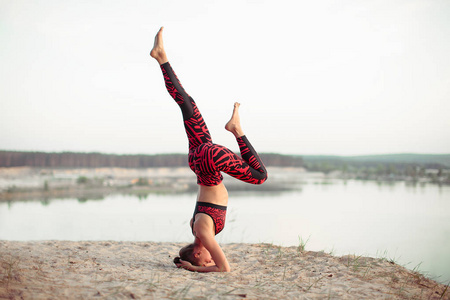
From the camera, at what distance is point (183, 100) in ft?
10.5

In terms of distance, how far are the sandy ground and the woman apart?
1.23ft

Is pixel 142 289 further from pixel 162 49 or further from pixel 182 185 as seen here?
pixel 182 185

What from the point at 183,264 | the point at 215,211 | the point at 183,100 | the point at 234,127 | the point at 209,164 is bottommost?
the point at 183,264

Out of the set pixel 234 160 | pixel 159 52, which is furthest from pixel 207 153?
pixel 159 52

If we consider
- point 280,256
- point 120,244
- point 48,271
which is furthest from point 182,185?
point 48,271

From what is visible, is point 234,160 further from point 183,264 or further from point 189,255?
point 183,264

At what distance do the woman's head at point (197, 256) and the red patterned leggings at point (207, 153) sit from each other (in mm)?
707

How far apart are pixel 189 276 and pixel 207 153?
1.16 meters

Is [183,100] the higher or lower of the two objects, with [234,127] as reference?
higher

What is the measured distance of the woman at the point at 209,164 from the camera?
10.1ft

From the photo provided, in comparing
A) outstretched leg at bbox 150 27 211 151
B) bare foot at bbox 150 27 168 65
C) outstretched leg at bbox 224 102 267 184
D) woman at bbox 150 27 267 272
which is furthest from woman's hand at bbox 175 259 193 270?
bare foot at bbox 150 27 168 65

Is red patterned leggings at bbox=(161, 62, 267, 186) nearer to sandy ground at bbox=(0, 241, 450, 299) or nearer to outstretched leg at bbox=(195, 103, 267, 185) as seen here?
outstretched leg at bbox=(195, 103, 267, 185)

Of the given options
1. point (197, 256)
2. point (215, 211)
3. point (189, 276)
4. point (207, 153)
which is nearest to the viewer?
point (207, 153)

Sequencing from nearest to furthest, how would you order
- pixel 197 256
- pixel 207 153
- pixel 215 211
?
pixel 207 153, pixel 215 211, pixel 197 256
